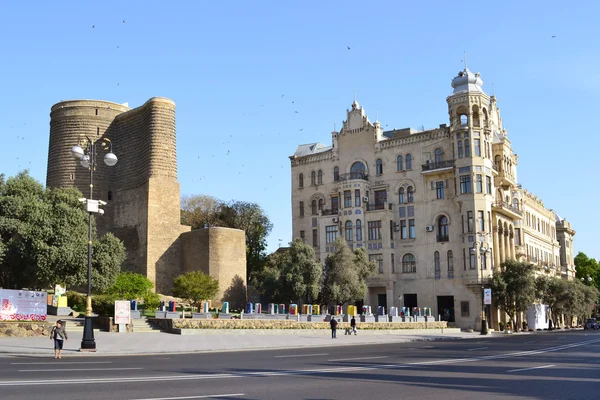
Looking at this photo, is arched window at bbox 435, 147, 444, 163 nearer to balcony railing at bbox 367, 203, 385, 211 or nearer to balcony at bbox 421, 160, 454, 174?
balcony at bbox 421, 160, 454, 174

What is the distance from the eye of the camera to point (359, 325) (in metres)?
43.3

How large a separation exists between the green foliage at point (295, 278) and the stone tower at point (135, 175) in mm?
10911

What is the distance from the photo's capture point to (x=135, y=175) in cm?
6228

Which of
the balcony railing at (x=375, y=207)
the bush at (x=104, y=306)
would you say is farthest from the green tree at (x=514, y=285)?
the bush at (x=104, y=306)

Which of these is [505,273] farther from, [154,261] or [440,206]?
[154,261]

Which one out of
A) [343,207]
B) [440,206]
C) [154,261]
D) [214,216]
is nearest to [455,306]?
[440,206]

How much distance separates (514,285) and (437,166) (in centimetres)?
1287

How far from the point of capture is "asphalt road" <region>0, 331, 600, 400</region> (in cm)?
1120

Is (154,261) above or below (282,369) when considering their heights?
above

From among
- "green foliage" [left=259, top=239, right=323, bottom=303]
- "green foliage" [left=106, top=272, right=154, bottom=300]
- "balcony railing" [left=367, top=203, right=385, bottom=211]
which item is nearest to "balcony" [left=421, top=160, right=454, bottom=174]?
"balcony railing" [left=367, top=203, right=385, bottom=211]

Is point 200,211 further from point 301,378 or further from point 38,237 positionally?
point 301,378

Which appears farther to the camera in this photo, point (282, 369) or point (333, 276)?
point (333, 276)

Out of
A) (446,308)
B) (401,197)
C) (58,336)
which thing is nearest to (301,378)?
(58,336)

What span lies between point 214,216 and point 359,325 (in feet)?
131
